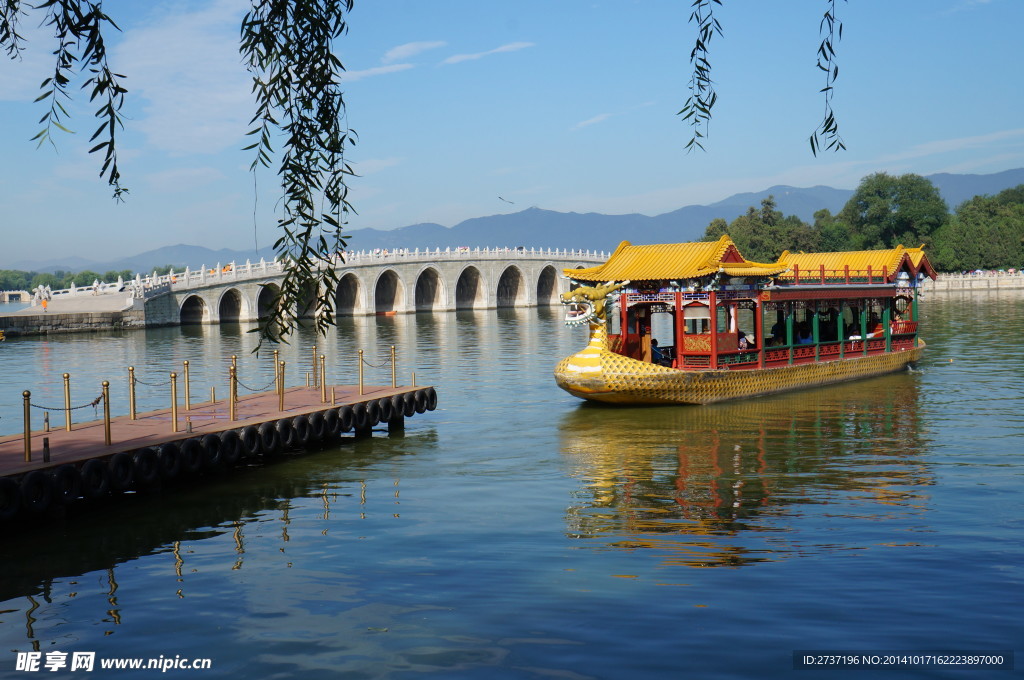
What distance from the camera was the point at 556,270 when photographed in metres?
91.4

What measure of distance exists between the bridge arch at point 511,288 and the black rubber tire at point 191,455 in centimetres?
7253

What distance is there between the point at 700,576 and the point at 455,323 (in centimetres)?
5219

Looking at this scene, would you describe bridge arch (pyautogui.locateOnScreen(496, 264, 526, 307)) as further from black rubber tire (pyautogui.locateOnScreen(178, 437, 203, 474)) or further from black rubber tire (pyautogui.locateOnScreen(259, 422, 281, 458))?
black rubber tire (pyautogui.locateOnScreen(178, 437, 203, 474))

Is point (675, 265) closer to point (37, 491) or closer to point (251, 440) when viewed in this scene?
point (251, 440)

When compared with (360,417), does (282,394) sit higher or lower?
higher

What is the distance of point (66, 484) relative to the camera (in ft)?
40.7

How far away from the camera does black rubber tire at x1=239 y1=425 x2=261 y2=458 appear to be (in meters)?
15.9

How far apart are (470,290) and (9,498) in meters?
74.7

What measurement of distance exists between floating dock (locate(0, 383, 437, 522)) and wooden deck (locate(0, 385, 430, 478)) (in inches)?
0.6

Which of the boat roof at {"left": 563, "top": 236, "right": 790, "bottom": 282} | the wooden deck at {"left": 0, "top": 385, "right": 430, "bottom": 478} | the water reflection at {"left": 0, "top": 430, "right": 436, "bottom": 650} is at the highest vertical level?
the boat roof at {"left": 563, "top": 236, "right": 790, "bottom": 282}

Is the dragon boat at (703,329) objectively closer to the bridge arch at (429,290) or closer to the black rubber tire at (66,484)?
the black rubber tire at (66,484)

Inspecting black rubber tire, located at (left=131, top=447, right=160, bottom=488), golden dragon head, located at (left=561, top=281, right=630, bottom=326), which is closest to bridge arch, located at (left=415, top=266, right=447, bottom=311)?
golden dragon head, located at (left=561, top=281, right=630, bottom=326)

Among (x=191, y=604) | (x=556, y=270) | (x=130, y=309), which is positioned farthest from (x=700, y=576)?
(x=556, y=270)

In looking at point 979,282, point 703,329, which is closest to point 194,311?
point 703,329
